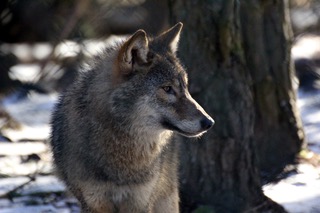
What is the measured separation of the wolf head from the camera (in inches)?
171

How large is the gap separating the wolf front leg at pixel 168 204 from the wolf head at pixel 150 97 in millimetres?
755

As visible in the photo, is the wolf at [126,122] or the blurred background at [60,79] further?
Result: the blurred background at [60,79]

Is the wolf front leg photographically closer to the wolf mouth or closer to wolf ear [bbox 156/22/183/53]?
the wolf mouth

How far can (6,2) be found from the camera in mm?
4770

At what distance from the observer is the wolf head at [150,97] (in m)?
4.34

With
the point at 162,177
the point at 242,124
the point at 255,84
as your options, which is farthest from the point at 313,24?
the point at 162,177

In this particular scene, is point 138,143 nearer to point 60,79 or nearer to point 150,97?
point 150,97

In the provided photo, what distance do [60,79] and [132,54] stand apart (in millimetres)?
3563

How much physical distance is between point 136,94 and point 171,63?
0.33 metres

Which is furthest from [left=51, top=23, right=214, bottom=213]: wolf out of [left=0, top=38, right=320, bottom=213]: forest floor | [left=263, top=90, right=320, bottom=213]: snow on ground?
[left=263, top=90, right=320, bottom=213]: snow on ground

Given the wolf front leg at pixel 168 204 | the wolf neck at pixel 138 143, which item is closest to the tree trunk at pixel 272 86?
the wolf front leg at pixel 168 204

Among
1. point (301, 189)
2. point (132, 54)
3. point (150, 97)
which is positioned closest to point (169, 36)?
point (132, 54)

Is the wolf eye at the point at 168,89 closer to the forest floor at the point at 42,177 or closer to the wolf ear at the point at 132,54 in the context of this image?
the wolf ear at the point at 132,54

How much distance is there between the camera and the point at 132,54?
4.40m
